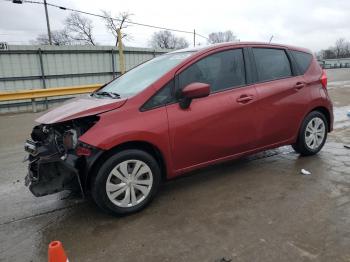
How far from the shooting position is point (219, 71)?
397 cm

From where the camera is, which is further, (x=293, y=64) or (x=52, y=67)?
(x=52, y=67)

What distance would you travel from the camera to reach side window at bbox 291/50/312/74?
477 cm

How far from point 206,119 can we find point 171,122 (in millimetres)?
457

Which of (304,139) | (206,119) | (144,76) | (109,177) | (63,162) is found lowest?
(304,139)

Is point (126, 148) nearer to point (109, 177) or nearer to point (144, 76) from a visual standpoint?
point (109, 177)

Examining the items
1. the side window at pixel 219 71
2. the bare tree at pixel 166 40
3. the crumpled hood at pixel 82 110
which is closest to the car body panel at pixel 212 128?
the side window at pixel 219 71

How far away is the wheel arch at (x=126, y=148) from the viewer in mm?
3172

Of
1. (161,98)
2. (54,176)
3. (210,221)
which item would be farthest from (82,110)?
(210,221)

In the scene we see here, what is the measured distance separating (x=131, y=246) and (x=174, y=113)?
1.43 meters

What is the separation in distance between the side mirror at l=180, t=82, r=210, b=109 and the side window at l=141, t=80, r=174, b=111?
0.48 ft

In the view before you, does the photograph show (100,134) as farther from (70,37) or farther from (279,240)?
(70,37)

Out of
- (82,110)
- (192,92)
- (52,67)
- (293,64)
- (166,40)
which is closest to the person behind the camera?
(82,110)

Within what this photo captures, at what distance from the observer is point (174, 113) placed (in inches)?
138

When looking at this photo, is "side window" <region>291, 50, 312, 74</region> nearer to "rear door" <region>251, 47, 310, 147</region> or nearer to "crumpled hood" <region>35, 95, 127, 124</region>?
"rear door" <region>251, 47, 310, 147</region>
